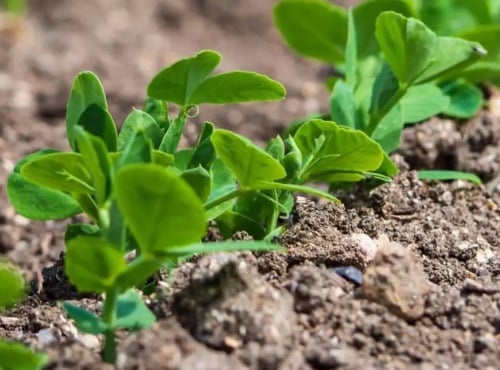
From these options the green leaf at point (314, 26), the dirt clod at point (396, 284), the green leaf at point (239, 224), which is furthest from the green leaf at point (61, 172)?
the green leaf at point (314, 26)

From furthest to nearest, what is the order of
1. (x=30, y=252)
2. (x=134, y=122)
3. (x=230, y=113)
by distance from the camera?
(x=230, y=113)
(x=30, y=252)
(x=134, y=122)

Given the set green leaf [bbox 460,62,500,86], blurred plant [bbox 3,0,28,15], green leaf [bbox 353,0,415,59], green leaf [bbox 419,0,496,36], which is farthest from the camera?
blurred plant [bbox 3,0,28,15]

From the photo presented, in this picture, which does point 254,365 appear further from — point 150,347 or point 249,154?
point 249,154

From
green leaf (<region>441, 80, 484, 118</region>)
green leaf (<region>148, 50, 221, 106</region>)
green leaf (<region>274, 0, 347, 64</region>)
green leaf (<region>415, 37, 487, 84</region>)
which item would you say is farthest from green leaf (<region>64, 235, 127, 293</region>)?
green leaf (<region>441, 80, 484, 118</region>)

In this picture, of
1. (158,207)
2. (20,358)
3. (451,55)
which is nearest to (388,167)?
(451,55)

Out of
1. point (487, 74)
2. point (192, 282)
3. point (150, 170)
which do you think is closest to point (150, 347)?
point (192, 282)

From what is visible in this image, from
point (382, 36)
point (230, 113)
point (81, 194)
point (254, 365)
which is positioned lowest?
point (230, 113)

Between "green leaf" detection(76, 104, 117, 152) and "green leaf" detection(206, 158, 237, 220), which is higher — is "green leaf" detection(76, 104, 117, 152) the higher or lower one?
the higher one

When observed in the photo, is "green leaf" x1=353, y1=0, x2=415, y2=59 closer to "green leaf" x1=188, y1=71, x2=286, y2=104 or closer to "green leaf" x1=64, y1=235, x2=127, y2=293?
"green leaf" x1=188, y1=71, x2=286, y2=104
